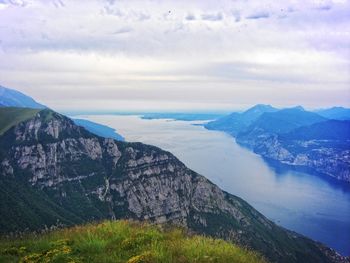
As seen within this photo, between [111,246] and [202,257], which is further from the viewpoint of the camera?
[111,246]

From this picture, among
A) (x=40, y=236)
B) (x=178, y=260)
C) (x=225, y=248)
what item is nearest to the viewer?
(x=178, y=260)

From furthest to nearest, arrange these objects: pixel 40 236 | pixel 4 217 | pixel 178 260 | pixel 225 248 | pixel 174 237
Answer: pixel 4 217, pixel 40 236, pixel 174 237, pixel 225 248, pixel 178 260

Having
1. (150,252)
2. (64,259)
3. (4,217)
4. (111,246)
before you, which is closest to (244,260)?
(150,252)

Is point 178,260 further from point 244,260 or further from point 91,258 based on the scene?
point 91,258

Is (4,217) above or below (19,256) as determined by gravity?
below

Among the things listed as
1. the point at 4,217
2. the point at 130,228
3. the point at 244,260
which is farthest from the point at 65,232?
the point at 4,217

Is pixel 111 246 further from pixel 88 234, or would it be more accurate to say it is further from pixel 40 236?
pixel 40 236
